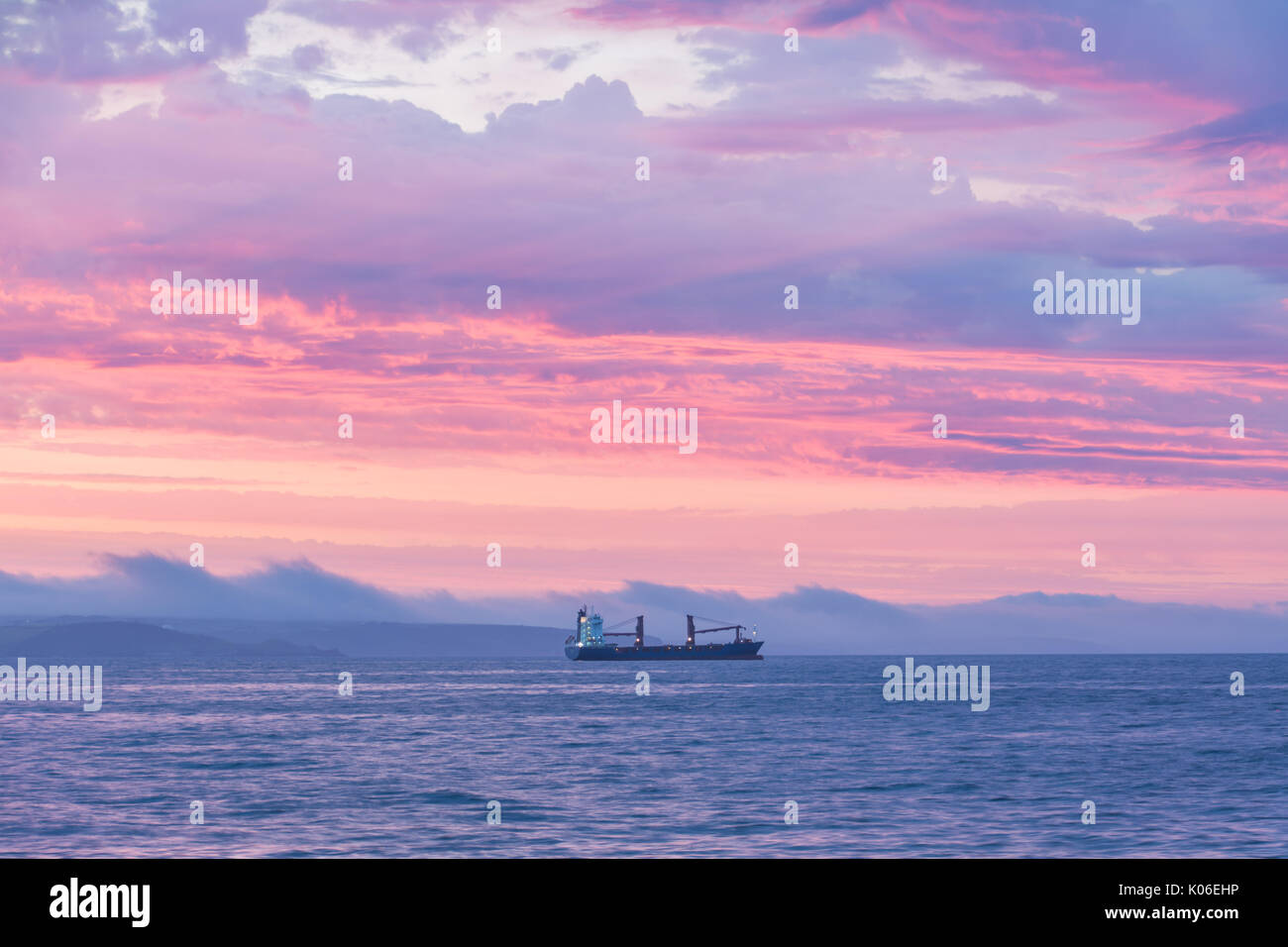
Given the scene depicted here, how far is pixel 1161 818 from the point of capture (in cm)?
4294

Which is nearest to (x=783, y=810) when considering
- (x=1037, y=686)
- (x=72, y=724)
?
(x=72, y=724)

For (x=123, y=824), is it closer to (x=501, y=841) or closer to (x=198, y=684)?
(x=501, y=841)

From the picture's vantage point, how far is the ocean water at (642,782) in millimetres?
36438

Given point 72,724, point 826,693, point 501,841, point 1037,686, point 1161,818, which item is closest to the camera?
point 501,841

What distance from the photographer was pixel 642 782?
5259 cm

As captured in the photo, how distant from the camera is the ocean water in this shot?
3644 cm

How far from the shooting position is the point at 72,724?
9100 centimetres

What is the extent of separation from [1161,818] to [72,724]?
75275 mm
